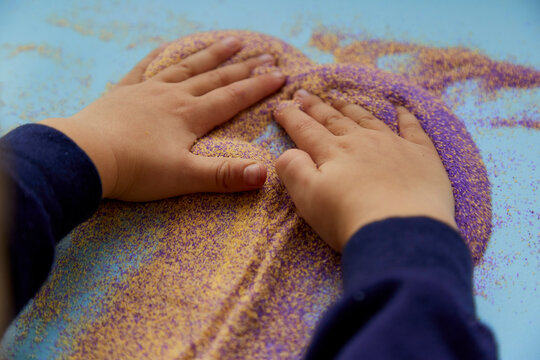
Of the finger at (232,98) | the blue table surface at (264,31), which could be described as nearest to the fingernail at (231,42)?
the finger at (232,98)

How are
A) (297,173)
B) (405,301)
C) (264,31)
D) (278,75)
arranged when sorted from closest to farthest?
(405,301)
(297,173)
(278,75)
(264,31)

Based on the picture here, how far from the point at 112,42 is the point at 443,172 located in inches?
38.0

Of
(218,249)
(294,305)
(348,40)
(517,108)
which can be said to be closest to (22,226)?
(218,249)

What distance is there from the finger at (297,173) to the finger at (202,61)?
0.34 m

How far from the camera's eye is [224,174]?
73cm

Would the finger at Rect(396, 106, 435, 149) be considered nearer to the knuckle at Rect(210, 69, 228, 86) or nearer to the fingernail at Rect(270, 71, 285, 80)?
the fingernail at Rect(270, 71, 285, 80)

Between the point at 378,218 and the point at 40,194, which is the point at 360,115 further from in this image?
the point at 40,194

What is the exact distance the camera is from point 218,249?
2.30 feet

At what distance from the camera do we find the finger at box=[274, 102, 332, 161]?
761mm

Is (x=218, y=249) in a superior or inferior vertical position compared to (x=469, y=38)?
inferior

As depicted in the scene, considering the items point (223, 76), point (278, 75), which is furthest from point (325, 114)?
point (223, 76)

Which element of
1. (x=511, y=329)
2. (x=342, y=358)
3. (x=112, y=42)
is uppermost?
(x=112, y=42)

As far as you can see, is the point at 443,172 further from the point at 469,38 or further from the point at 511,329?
the point at 469,38

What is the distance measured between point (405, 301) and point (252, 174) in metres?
0.35
